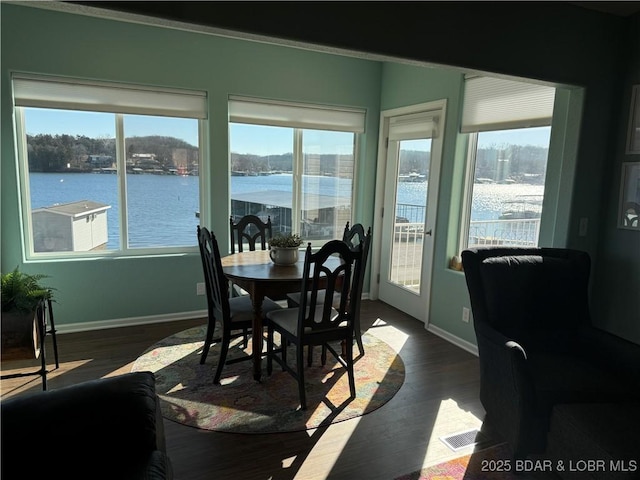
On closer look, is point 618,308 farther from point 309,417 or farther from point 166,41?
point 166,41

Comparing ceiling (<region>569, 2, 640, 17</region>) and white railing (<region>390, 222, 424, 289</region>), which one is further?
white railing (<region>390, 222, 424, 289</region>)

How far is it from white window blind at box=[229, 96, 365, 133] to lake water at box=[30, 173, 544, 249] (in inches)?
22.7

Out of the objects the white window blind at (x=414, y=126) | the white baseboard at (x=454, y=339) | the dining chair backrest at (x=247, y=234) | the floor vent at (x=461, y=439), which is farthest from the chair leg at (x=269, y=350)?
the white window blind at (x=414, y=126)

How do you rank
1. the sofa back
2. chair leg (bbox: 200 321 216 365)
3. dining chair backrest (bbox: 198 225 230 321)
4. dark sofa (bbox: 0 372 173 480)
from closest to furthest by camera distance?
dark sofa (bbox: 0 372 173 480)
the sofa back
dining chair backrest (bbox: 198 225 230 321)
chair leg (bbox: 200 321 216 365)

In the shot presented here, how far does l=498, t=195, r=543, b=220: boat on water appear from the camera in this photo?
334 centimetres

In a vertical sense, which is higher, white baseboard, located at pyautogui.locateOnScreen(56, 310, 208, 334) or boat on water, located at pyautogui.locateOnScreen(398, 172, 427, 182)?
boat on water, located at pyautogui.locateOnScreen(398, 172, 427, 182)

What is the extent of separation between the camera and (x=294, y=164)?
4711 millimetres

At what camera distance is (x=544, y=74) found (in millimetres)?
2619

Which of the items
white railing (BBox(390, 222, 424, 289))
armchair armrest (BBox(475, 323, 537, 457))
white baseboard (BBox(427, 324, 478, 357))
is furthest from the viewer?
white railing (BBox(390, 222, 424, 289))

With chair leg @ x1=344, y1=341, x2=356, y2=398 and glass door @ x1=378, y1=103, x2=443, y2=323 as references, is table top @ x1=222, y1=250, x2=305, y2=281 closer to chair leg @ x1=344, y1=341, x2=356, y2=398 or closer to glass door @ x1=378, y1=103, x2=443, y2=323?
chair leg @ x1=344, y1=341, x2=356, y2=398

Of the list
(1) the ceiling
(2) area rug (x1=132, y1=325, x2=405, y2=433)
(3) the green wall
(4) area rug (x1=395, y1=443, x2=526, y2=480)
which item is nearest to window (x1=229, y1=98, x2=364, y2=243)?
(3) the green wall

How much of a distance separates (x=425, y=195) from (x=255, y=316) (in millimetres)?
2273

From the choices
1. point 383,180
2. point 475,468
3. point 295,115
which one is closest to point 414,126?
point 383,180

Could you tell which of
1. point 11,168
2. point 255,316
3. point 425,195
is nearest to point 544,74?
point 425,195
